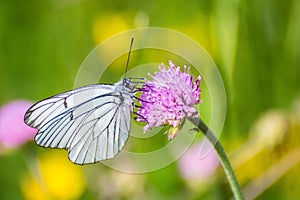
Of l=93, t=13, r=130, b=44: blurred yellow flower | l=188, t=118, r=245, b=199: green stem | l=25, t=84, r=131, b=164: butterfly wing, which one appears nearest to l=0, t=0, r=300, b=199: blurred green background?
l=93, t=13, r=130, b=44: blurred yellow flower

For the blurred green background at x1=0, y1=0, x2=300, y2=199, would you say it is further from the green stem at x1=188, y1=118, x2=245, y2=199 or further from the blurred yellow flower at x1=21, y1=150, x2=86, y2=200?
the green stem at x1=188, y1=118, x2=245, y2=199

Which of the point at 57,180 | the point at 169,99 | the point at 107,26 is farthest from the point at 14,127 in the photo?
the point at 169,99

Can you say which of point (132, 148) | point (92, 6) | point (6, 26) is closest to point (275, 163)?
point (132, 148)

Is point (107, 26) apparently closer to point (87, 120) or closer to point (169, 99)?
point (87, 120)

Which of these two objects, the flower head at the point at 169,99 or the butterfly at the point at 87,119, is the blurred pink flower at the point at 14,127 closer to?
the butterfly at the point at 87,119

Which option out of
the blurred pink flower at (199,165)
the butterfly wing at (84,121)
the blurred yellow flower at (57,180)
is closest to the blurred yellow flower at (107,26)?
the blurred yellow flower at (57,180)
